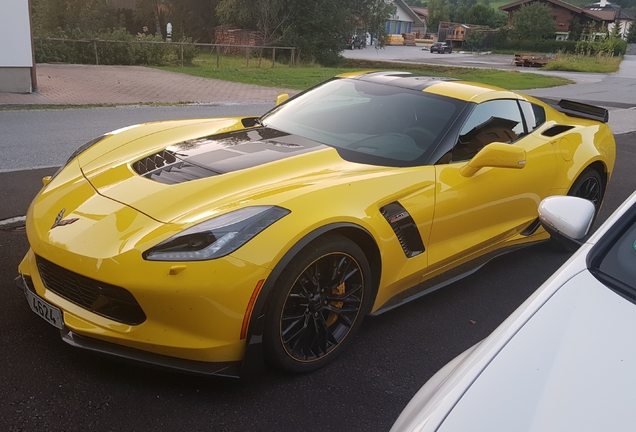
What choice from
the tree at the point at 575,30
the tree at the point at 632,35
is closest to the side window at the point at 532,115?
the tree at the point at 575,30

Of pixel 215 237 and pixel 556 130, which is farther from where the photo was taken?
pixel 556 130

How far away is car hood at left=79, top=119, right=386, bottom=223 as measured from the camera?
9.23 ft

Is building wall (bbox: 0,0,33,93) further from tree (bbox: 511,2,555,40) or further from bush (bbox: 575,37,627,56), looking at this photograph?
tree (bbox: 511,2,555,40)

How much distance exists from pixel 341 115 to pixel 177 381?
2.15 m

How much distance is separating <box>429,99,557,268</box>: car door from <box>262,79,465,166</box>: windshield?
0.64 ft


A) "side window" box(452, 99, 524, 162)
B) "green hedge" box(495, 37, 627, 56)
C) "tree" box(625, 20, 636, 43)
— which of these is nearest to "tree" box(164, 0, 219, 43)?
"green hedge" box(495, 37, 627, 56)

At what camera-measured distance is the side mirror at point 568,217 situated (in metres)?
2.27

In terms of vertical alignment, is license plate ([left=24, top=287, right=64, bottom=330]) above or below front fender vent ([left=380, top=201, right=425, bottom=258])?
below

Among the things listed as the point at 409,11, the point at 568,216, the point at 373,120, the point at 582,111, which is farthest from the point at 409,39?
the point at 568,216

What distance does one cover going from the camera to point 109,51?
21000 millimetres

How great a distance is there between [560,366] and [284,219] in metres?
1.43

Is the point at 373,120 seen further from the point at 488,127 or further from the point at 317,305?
the point at 317,305

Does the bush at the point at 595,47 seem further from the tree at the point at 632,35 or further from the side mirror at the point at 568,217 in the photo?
the side mirror at the point at 568,217

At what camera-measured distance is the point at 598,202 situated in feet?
17.1
